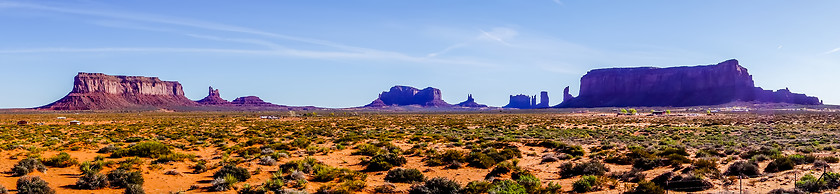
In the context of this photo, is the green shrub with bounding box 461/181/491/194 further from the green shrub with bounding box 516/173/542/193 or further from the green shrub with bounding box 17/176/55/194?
the green shrub with bounding box 17/176/55/194

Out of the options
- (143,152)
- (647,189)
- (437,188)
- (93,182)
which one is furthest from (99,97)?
(647,189)

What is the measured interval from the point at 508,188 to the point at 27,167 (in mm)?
14821

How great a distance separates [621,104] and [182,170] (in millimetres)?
191432

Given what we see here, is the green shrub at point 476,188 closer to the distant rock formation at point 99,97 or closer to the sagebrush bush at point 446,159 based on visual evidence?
the sagebrush bush at point 446,159

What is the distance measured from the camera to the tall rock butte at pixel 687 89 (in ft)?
524

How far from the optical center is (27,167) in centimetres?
1427

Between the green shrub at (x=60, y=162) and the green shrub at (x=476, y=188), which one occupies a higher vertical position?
the green shrub at (x=60, y=162)

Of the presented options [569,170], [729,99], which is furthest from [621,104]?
[569,170]

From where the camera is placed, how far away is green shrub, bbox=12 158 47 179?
1388 centimetres

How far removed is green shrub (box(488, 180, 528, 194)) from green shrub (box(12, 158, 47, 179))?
14.1 metres

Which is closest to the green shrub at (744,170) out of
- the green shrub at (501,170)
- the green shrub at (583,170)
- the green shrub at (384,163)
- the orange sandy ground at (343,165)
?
the orange sandy ground at (343,165)

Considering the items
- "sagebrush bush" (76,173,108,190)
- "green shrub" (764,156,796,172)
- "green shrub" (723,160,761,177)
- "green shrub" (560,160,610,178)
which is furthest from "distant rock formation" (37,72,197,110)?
"green shrub" (764,156,796,172)

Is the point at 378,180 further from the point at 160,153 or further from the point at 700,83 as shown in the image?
the point at 700,83

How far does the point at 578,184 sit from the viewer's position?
12.0m
